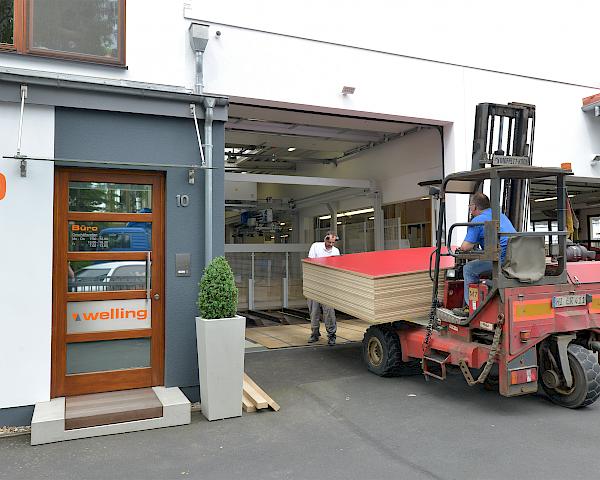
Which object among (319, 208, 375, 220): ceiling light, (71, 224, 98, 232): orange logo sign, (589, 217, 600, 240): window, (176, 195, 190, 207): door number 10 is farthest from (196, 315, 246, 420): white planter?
(589, 217, 600, 240): window

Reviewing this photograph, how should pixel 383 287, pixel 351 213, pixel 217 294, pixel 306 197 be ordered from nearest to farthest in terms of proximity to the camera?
pixel 217 294 → pixel 383 287 → pixel 351 213 → pixel 306 197

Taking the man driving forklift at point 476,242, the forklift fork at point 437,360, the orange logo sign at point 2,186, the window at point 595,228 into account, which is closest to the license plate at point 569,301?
the man driving forklift at point 476,242

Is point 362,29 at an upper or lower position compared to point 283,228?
upper

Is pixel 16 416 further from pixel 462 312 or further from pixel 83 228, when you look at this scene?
pixel 462 312

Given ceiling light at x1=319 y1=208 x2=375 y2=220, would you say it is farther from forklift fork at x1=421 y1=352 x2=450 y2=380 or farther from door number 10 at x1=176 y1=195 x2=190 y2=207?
door number 10 at x1=176 y1=195 x2=190 y2=207

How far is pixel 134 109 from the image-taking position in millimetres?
5555

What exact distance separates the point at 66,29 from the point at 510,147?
210 inches

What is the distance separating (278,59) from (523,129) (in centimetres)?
Answer: 341

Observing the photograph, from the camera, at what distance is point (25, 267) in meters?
5.02

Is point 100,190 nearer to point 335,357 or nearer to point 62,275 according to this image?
point 62,275

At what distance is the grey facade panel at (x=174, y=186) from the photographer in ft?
18.0

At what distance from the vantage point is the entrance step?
15.0 ft

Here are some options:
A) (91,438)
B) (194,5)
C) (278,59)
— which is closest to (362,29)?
(278,59)

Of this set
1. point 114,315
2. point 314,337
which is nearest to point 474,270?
point 114,315
